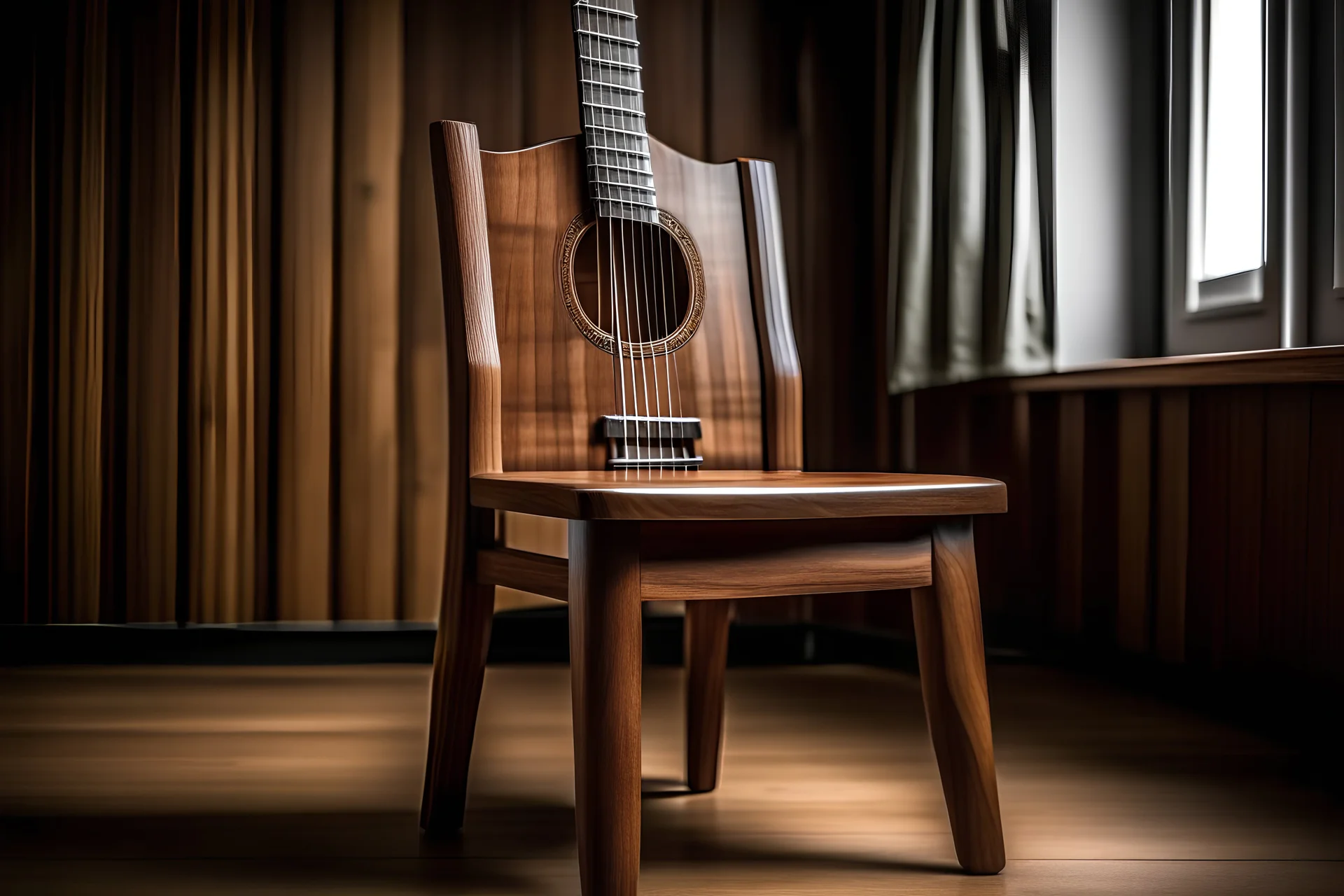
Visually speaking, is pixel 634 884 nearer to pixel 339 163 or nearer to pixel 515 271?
pixel 515 271

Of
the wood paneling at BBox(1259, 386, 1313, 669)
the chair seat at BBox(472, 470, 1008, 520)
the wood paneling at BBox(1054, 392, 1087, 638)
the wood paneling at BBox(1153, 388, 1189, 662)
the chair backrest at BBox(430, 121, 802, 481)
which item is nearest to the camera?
the chair seat at BBox(472, 470, 1008, 520)

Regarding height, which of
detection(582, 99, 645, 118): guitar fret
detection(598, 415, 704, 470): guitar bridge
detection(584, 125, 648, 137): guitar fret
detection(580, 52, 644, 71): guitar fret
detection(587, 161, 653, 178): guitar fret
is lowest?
detection(598, 415, 704, 470): guitar bridge

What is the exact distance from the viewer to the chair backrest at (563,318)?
0.99 m

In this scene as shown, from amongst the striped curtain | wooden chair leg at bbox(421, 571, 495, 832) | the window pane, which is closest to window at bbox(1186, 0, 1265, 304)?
the window pane

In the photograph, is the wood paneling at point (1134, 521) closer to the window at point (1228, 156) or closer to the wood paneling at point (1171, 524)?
the wood paneling at point (1171, 524)

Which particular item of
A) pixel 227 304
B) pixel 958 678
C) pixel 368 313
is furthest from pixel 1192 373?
pixel 227 304

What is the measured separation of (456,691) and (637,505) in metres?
0.38

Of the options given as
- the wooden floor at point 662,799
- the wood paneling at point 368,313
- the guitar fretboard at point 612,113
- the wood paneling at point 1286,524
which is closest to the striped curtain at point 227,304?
the wood paneling at point 368,313

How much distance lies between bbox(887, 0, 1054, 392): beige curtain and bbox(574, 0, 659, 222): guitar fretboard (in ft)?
2.30

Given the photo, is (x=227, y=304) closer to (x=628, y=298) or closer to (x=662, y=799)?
(x=628, y=298)

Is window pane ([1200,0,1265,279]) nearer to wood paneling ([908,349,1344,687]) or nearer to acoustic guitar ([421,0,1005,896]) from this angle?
wood paneling ([908,349,1344,687])

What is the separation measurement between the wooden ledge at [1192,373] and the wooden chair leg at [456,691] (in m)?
Result: 1.01

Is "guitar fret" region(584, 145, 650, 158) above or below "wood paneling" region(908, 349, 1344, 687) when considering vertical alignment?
above

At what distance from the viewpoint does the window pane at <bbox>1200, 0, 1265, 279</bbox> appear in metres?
1.55
